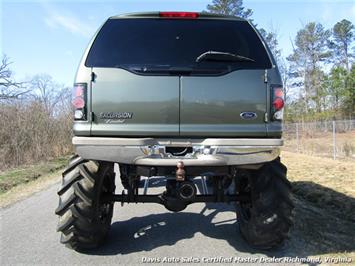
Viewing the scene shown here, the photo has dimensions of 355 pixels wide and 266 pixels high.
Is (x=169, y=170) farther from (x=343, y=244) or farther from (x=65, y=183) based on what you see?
(x=343, y=244)

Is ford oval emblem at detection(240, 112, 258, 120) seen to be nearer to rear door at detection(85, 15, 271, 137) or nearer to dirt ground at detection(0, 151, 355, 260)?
rear door at detection(85, 15, 271, 137)

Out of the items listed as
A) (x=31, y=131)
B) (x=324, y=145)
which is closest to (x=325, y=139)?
(x=324, y=145)

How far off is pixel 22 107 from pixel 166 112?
15070mm

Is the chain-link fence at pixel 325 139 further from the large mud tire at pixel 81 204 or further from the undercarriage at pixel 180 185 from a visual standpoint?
the large mud tire at pixel 81 204

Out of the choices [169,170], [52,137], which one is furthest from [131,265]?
[52,137]

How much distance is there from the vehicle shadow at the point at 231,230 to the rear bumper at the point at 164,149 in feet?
4.48

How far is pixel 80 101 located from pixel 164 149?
982 mm

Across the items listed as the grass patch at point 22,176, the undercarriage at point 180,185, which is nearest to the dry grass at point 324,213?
the undercarriage at point 180,185

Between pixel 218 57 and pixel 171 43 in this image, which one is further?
pixel 171 43

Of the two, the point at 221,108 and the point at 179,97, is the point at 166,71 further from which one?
the point at 221,108

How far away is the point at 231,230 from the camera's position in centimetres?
565

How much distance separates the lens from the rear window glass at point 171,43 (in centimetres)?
420

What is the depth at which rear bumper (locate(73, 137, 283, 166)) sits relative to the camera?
13.1 feet

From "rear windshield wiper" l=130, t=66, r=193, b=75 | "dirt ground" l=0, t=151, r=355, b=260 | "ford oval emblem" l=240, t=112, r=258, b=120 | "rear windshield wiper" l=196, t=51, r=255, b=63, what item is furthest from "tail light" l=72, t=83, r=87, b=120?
"dirt ground" l=0, t=151, r=355, b=260
